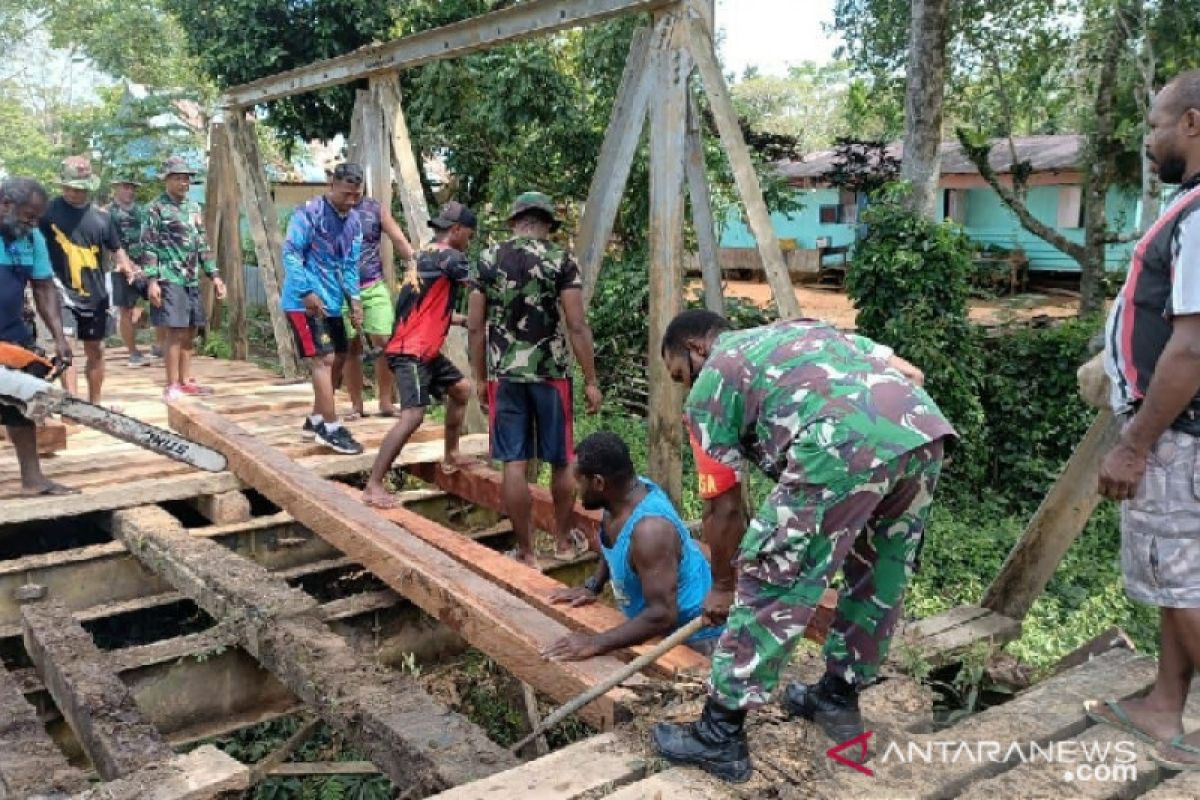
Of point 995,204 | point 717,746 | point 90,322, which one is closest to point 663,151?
point 717,746

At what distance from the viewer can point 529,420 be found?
4520 millimetres

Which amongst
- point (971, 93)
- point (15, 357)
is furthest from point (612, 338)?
point (971, 93)

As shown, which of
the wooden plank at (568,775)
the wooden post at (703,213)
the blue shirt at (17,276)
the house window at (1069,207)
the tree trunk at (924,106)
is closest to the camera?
the wooden plank at (568,775)

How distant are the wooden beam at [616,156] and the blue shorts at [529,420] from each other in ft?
1.56

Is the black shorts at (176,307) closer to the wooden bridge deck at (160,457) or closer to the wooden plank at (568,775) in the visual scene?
the wooden bridge deck at (160,457)

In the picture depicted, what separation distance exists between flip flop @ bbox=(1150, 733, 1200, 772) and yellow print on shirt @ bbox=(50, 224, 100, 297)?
6.74 m

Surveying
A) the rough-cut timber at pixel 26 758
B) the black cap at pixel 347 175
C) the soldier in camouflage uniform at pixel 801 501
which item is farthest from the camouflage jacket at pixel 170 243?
the soldier in camouflage uniform at pixel 801 501

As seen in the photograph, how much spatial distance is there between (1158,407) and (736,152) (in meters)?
2.27

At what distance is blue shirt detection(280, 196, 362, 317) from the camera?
A: 18.9 feet

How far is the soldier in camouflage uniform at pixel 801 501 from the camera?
2.36 m

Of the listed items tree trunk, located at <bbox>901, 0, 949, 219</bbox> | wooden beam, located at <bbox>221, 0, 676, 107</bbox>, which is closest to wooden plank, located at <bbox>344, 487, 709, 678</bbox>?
wooden beam, located at <bbox>221, 0, 676, 107</bbox>

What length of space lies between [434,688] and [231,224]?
5788mm

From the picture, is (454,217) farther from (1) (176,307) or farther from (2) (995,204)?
(2) (995,204)

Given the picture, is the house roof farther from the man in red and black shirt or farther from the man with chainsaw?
the man with chainsaw
